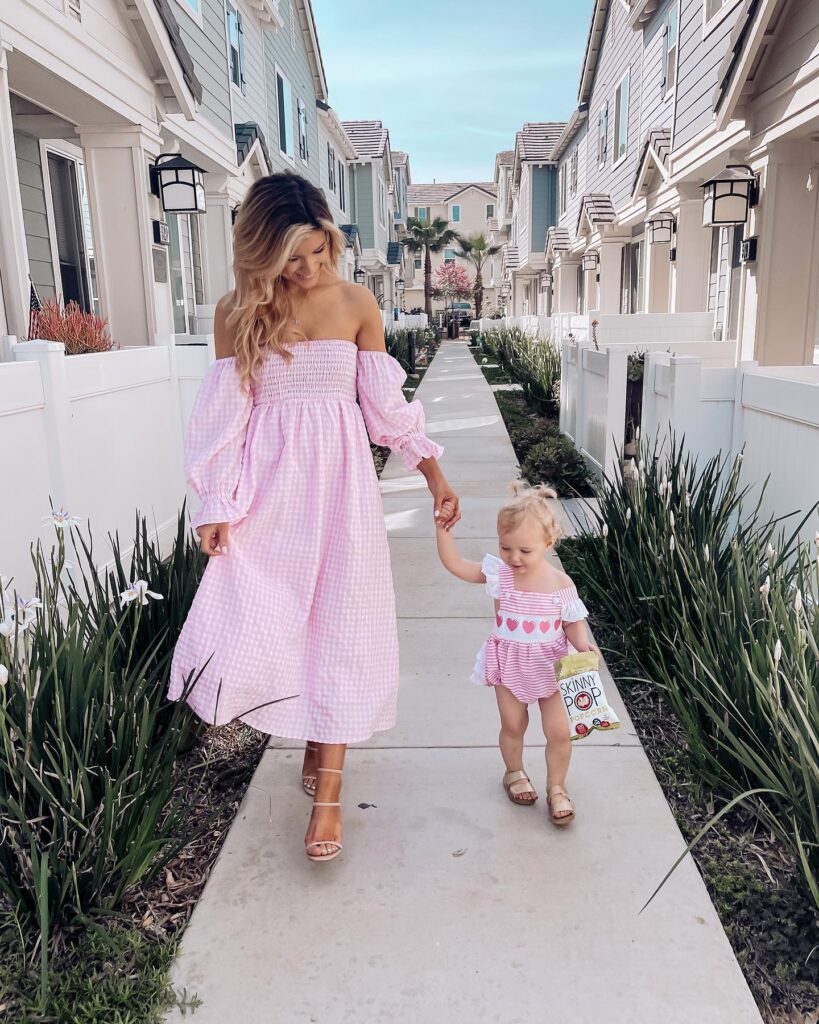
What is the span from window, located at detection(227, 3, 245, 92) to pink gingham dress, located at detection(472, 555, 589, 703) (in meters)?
11.1

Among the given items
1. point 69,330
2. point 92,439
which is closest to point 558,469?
point 69,330

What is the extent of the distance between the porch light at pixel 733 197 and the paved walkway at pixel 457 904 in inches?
249

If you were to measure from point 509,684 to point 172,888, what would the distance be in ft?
3.70

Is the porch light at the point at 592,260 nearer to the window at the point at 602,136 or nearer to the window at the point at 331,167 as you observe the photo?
the window at the point at 602,136

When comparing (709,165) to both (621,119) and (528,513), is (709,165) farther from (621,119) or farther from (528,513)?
(528,513)

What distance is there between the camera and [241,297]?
2551 millimetres

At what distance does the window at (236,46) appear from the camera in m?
12.1

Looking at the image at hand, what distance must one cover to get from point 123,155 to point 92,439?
451 cm

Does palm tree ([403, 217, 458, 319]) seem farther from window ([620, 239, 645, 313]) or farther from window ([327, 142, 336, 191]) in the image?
window ([620, 239, 645, 313])

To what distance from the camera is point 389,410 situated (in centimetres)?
273

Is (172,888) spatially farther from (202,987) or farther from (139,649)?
(139,649)

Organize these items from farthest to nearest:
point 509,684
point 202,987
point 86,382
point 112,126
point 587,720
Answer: point 112,126 < point 86,382 < point 509,684 < point 587,720 < point 202,987

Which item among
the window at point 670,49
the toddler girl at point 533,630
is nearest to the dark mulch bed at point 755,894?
the toddler girl at point 533,630

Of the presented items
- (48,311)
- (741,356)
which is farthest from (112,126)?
(741,356)
